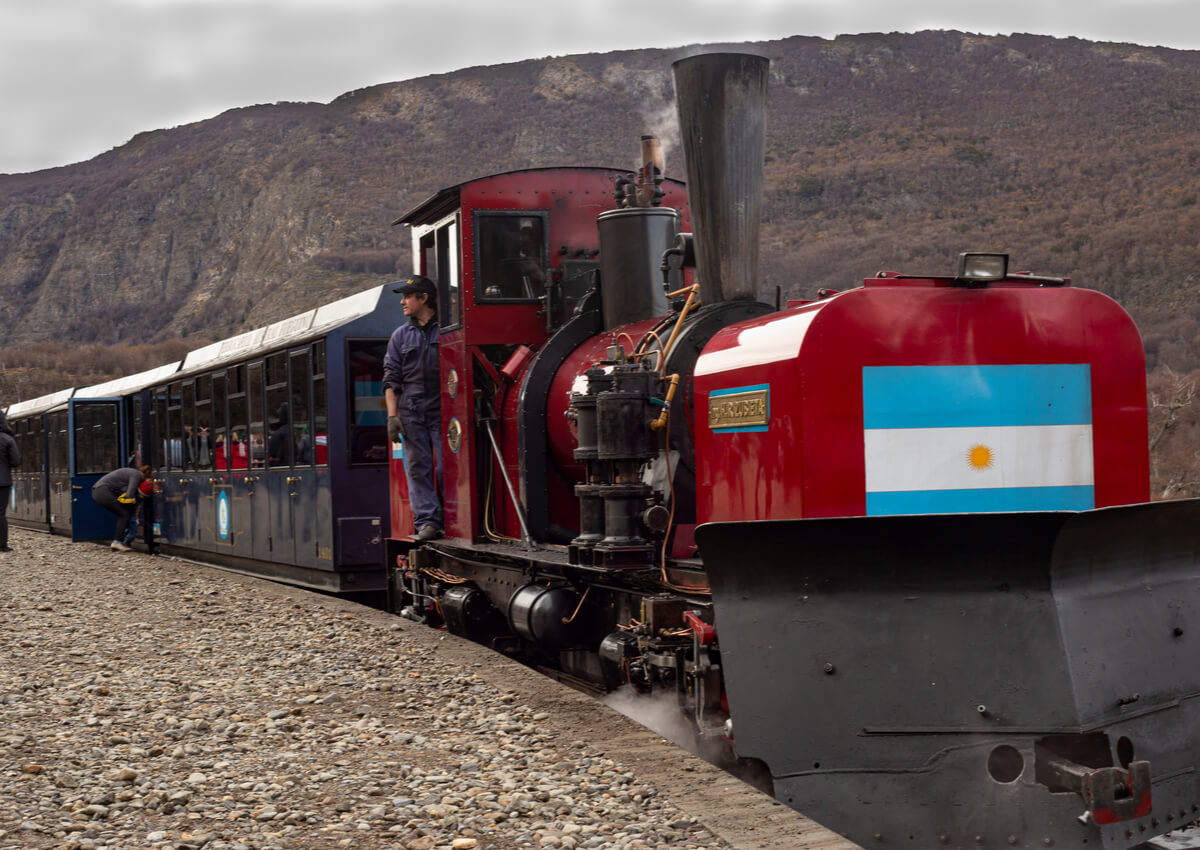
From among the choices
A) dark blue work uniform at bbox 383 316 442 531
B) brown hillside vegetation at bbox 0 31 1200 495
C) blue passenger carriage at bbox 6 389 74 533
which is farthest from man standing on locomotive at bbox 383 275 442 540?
brown hillside vegetation at bbox 0 31 1200 495

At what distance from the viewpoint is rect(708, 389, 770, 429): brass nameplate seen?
5.05 meters

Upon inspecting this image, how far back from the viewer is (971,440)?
15.6ft

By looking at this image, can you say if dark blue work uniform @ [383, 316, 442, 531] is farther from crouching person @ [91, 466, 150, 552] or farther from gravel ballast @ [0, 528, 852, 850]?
crouching person @ [91, 466, 150, 552]

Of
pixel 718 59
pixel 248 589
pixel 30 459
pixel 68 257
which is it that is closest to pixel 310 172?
pixel 68 257

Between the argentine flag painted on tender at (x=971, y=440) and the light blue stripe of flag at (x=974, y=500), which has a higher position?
the argentine flag painted on tender at (x=971, y=440)

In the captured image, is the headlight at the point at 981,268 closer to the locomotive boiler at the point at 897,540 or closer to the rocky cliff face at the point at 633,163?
the locomotive boiler at the point at 897,540

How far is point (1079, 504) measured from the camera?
190 inches

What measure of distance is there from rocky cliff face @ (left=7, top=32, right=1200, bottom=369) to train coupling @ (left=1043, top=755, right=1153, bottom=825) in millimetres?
32853

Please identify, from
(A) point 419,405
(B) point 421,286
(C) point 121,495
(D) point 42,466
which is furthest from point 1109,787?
(D) point 42,466

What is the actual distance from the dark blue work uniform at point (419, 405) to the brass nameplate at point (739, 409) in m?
3.61

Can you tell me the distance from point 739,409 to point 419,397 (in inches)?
156

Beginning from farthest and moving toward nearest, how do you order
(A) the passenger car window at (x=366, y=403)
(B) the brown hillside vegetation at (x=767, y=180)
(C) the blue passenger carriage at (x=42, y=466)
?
(B) the brown hillside vegetation at (x=767, y=180) < (C) the blue passenger carriage at (x=42, y=466) < (A) the passenger car window at (x=366, y=403)

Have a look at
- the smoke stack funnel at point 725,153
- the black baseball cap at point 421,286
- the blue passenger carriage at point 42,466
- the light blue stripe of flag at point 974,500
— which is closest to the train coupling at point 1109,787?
the light blue stripe of flag at point 974,500

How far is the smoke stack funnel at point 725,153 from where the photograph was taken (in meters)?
5.78
